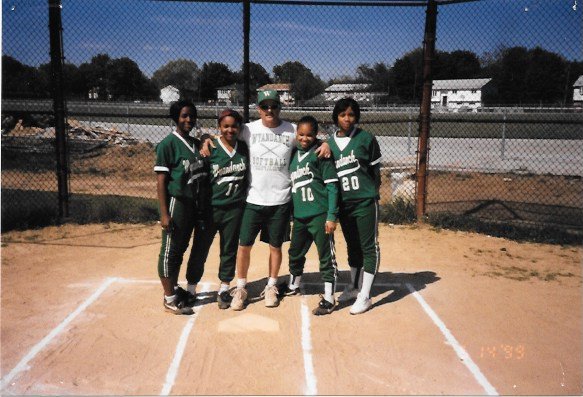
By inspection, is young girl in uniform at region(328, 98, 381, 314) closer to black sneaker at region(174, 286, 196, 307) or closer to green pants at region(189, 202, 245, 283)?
green pants at region(189, 202, 245, 283)

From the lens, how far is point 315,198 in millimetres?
4273

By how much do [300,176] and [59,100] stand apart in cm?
461

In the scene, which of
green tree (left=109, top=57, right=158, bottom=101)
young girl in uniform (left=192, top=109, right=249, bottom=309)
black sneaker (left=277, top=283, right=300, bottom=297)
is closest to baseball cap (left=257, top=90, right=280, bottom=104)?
young girl in uniform (left=192, top=109, right=249, bottom=309)

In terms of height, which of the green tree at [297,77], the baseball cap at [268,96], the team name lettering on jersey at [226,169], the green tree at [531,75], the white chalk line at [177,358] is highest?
the green tree at [531,75]

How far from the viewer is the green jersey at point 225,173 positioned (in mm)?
4199

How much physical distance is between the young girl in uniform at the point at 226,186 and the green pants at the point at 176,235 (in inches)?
6.2

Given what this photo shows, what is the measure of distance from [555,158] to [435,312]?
50.3ft

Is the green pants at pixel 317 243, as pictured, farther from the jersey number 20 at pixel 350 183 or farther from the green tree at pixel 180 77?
the green tree at pixel 180 77

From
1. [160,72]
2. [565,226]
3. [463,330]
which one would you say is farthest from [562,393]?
[160,72]

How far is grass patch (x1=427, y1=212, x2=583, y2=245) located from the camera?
6836mm

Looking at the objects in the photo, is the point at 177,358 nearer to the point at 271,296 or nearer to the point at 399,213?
the point at 271,296

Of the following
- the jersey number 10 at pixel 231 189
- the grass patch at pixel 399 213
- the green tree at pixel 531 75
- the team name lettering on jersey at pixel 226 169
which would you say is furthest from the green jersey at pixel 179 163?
the green tree at pixel 531 75

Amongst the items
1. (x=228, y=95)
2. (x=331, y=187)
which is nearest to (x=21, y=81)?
(x=228, y=95)

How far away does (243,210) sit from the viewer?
14.4 ft
